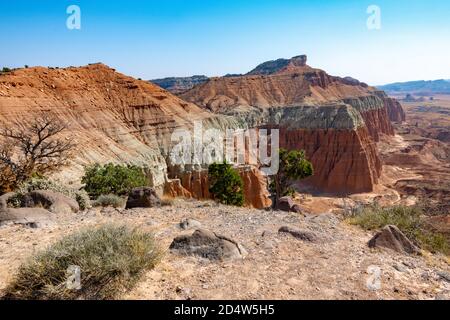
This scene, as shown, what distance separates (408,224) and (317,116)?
190 feet

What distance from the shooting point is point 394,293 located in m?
5.84

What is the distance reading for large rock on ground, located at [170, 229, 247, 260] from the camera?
6.85m

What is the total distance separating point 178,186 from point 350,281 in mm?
27274

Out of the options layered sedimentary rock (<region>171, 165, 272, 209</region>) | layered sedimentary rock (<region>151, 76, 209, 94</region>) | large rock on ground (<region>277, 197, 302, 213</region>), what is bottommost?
layered sedimentary rock (<region>171, 165, 272, 209</region>)

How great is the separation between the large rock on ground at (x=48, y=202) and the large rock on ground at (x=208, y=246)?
5423mm

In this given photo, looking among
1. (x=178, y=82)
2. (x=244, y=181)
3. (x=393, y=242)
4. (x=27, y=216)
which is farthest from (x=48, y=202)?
(x=178, y=82)

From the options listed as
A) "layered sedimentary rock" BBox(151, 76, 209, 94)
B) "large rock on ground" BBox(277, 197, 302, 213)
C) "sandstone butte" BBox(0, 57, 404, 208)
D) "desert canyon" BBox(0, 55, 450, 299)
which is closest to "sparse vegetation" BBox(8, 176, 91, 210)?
"desert canyon" BBox(0, 55, 450, 299)

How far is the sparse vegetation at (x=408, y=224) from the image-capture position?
9578mm

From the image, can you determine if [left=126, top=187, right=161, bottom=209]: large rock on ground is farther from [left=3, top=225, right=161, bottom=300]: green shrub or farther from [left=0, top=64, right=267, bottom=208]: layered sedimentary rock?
[left=0, top=64, right=267, bottom=208]: layered sedimentary rock

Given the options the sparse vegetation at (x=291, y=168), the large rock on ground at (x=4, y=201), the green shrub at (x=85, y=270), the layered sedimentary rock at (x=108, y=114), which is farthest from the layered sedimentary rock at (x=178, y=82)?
the green shrub at (x=85, y=270)

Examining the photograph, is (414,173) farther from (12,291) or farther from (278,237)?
(12,291)

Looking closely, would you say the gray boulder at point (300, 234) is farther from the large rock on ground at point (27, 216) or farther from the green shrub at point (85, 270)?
the large rock on ground at point (27, 216)

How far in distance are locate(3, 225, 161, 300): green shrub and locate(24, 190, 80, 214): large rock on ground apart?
550 centimetres

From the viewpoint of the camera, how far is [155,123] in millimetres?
37812
